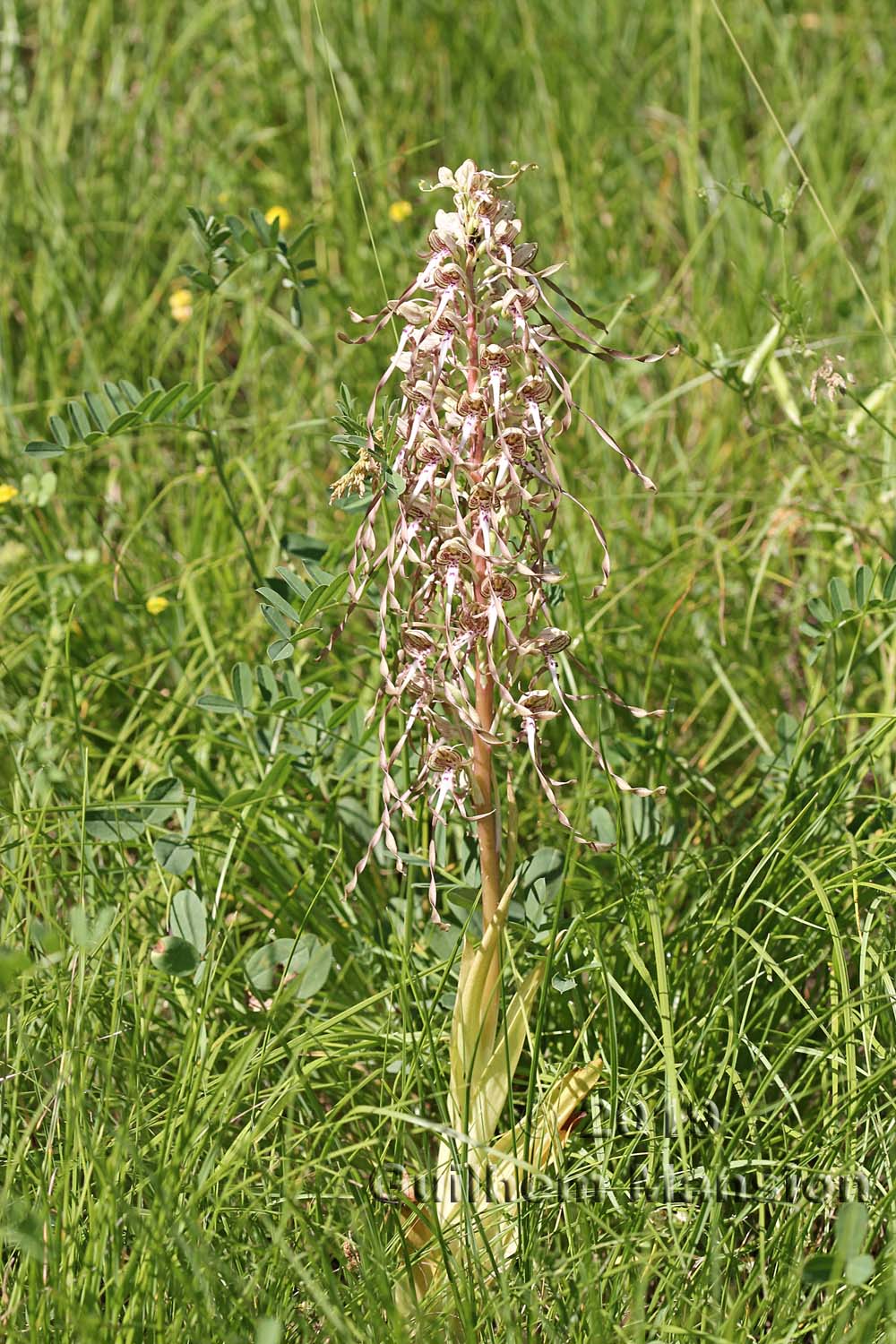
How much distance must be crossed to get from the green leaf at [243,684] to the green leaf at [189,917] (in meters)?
0.34

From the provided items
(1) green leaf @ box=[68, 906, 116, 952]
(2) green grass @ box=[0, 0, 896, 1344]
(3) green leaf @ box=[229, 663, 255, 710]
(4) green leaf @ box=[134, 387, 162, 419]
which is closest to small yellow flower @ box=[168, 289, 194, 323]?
(2) green grass @ box=[0, 0, 896, 1344]

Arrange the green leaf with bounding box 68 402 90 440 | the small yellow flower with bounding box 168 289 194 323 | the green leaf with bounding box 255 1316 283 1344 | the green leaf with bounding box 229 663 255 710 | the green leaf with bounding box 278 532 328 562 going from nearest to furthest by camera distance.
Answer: the green leaf with bounding box 255 1316 283 1344
the green leaf with bounding box 229 663 255 710
the green leaf with bounding box 68 402 90 440
the green leaf with bounding box 278 532 328 562
the small yellow flower with bounding box 168 289 194 323

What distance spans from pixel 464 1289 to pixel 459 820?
76 cm

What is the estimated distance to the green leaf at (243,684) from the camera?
7.20ft

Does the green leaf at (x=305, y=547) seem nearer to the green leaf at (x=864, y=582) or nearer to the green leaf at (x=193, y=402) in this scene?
the green leaf at (x=193, y=402)

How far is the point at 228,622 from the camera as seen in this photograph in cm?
274

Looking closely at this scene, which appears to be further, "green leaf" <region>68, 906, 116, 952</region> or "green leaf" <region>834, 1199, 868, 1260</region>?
"green leaf" <region>68, 906, 116, 952</region>

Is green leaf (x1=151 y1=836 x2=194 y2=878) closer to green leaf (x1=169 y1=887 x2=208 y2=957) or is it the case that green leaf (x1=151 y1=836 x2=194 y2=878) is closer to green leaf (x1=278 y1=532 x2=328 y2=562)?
green leaf (x1=169 y1=887 x2=208 y2=957)

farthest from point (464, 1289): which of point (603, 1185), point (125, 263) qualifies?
point (125, 263)

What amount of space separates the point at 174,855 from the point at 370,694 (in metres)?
0.49

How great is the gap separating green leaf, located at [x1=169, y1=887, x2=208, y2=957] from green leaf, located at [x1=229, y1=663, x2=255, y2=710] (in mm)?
335

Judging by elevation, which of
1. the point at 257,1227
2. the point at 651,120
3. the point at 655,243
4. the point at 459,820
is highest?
the point at 651,120

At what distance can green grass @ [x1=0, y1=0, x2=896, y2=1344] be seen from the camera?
1681 mm

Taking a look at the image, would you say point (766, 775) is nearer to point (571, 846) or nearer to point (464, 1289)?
point (571, 846)
